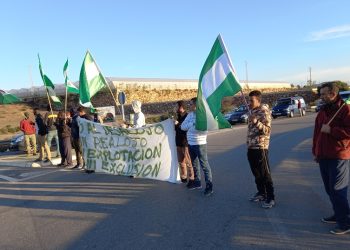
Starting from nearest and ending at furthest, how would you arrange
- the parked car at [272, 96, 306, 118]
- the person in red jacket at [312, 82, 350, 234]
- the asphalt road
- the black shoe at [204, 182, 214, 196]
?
the person in red jacket at [312, 82, 350, 234] → the asphalt road → the black shoe at [204, 182, 214, 196] → the parked car at [272, 96, 306, 118]

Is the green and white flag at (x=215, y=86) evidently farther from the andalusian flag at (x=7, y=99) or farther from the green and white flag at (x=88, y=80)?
the andalusian flag at (x=7, y=99)

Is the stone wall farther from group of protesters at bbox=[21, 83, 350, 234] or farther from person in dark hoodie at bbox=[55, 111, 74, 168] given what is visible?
group of protesters at bbox=[21, 83, 350, 234]

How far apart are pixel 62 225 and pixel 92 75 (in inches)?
221

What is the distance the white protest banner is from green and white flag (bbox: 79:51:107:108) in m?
0.78

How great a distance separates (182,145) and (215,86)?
2048mm

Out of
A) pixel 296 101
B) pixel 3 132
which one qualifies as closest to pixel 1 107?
pixel 3 132

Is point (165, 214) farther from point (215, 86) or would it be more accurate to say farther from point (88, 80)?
point (88, 80)

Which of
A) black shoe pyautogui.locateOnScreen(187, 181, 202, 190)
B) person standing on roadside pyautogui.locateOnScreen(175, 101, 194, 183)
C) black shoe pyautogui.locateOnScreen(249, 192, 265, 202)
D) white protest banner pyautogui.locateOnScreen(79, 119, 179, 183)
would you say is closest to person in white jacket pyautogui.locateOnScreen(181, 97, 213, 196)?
black shoe pyautogui.locateOnScreen(187, 181, 202, 190)

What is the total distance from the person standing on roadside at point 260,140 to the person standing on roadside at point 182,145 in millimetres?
2297

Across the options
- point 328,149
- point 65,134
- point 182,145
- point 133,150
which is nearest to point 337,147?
point 328,149

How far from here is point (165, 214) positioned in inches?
264

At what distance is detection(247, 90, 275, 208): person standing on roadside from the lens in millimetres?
6555

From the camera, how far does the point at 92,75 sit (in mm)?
11336

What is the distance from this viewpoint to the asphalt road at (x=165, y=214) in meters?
5.39
